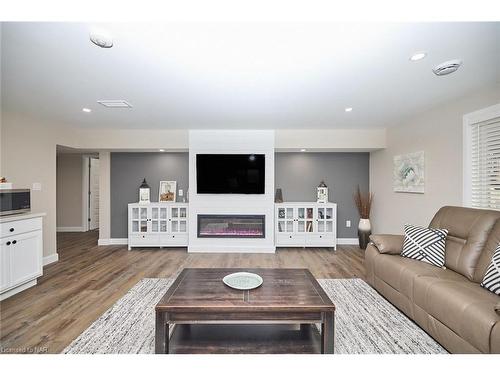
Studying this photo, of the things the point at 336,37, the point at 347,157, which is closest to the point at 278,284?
the point at 336,37

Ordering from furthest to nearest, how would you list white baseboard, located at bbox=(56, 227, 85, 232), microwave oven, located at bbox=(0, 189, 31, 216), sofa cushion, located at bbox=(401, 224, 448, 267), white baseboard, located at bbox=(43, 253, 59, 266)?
white baseboard, located at bbox=(56, 227, 85, 232), white baseboard, located at bbox=(43, 253, 59, 266), microwave oven, located at bbox=(0, 189, 31, 216), sofa cushion, located at bbox=(401, 224, 448, 267)

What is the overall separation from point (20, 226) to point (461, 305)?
424 centimetres

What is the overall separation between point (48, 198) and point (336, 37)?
461cm

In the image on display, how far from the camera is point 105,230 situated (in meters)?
4.96

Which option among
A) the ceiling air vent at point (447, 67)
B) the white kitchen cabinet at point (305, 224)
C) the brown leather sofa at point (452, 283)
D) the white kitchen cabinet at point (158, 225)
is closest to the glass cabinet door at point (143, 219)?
the white kitchen cabinet at point (158, 225)

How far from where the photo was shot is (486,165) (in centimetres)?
252

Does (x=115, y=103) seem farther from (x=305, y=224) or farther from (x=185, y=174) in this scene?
(x=305, y=224)

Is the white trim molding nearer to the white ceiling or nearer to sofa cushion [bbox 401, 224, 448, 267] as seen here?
the white ceiling

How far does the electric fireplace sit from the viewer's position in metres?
4.51

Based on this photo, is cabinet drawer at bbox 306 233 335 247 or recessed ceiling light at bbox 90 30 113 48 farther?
cabinet drawer at bbox 306 233 335 247

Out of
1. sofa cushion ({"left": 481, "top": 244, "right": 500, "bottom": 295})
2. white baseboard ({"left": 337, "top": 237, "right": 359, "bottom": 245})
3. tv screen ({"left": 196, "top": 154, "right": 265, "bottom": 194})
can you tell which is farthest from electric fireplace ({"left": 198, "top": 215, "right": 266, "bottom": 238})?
sofa cushion ({"left": 481, "top": 244, "right": 500, "bottom": 295})

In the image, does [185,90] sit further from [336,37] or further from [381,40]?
[381,40]

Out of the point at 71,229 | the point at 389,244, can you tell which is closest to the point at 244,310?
the point at 389,244

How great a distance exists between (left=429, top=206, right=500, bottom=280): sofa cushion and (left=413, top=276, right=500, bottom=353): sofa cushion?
7.0 inches
